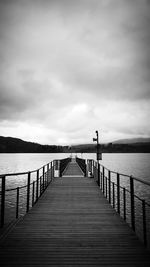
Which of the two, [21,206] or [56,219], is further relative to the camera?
[21,206]

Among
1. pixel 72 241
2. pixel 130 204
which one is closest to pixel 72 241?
pixel 72 241

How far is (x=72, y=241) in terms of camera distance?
13.4ft

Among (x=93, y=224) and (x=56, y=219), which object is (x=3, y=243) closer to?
(x=56, y=219)

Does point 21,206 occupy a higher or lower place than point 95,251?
lower

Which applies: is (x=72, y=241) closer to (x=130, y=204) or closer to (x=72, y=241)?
(x=72, y=241)

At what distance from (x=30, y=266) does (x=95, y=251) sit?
1235mm

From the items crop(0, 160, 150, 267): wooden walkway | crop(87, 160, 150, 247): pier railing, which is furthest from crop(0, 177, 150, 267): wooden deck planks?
crop(87, 160, 150, 247): pier railing

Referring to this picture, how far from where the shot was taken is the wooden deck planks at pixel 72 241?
11.0 ft

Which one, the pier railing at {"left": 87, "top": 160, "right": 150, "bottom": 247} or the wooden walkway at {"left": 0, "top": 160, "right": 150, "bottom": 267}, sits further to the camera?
the pier railing at {"left": 87, "top": 160, "right": 150, "bottom": 247}

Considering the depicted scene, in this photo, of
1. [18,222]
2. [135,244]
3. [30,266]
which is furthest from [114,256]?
[18,222]

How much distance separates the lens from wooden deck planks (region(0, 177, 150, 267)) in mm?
3367

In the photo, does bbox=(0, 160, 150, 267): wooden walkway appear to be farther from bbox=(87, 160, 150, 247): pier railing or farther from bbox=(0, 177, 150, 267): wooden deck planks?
bbox=(87, 160, 150, 247): pier railing

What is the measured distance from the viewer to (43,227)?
4879 mm

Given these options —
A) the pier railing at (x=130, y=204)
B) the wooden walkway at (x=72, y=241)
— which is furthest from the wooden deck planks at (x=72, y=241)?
the pier railing at (x=130, y=204)
